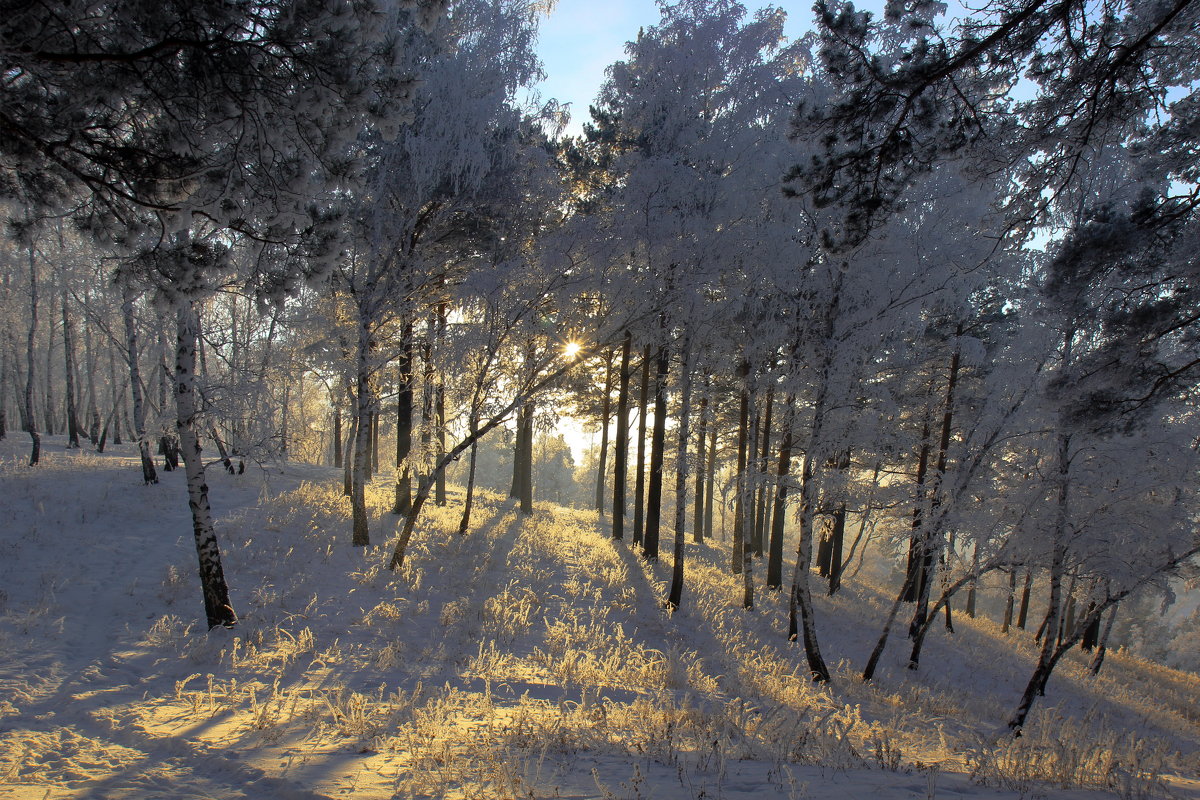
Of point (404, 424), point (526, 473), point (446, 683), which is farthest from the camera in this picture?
point (526, 473)

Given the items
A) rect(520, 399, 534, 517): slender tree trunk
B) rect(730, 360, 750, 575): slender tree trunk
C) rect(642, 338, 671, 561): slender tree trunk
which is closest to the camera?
rect(730, 360, 750, 575): slender tree trunk

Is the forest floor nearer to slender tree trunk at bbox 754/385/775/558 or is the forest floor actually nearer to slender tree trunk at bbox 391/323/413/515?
slender tree trunk at bbox 391/323/413/515

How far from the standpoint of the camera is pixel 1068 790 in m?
4.28

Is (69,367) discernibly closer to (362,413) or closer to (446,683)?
(362,413)

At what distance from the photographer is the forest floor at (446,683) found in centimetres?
407

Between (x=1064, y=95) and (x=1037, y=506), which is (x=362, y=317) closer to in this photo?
(x=1064, y=95)

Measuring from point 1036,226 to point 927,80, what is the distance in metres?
2.06

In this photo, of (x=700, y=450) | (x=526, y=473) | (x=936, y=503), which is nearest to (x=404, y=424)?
(x=526, y=473)

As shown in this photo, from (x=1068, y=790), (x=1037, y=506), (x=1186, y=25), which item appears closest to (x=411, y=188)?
(x=1186, y=25)

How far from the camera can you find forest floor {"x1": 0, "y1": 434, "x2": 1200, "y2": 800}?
4066 mm

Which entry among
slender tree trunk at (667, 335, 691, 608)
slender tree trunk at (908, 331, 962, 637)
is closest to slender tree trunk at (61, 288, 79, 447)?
slender tree trunk at (667, 335, 691, 608)

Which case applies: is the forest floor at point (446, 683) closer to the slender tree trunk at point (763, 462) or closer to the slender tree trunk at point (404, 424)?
the slender tree trunk at point (404, 424)

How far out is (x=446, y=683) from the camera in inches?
240

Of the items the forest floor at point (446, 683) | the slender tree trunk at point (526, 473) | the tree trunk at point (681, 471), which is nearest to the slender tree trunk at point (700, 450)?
the tree trunk at point (681, 471)
